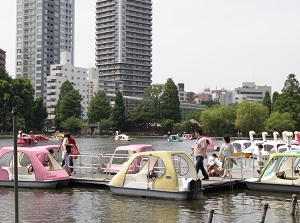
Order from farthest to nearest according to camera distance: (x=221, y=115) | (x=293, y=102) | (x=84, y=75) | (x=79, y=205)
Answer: (x=84, y=75)
(x=221, y=115)
(x=293, y=102)
(x=79, y=205)

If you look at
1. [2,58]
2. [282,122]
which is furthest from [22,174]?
[2,58]

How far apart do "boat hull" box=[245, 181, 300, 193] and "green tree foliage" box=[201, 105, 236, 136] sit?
4240 inches

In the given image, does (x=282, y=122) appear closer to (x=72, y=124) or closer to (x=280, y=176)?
(x=72, y=124)

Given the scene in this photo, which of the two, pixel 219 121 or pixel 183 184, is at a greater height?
pixel 219 121

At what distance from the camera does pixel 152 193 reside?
20.6m

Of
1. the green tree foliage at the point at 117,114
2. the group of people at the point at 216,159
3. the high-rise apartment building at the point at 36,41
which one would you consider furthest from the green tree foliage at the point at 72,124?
the group of people at the point at 216,159

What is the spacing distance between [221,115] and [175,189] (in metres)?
112

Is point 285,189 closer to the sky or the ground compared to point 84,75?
closer to the ground

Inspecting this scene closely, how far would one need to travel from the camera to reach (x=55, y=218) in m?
17.0

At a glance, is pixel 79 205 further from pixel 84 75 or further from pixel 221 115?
pixel 84 75

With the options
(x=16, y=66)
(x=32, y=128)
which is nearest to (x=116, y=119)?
(x=32, y=128)

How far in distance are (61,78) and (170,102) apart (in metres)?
51.7

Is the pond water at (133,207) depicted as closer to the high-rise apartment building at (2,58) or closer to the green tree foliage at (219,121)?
the green tree foliage at (219,121)

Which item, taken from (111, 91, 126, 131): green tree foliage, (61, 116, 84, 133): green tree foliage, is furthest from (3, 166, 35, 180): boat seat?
(111, 91, 126, 131): green tree foliage
